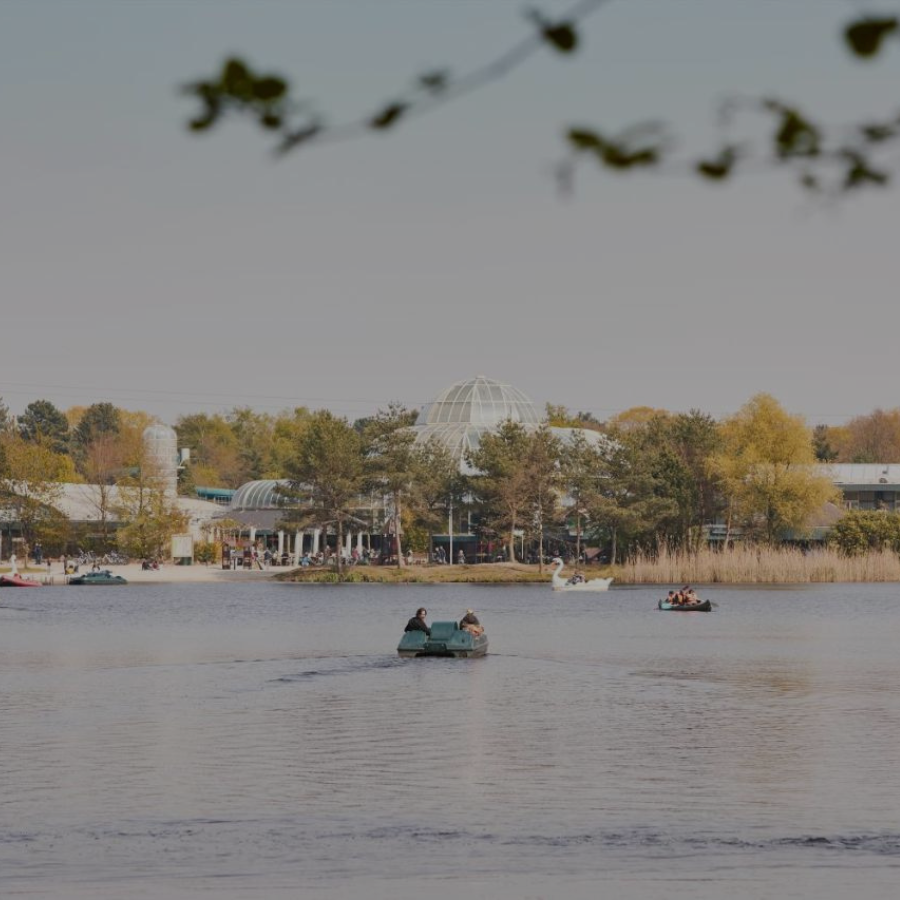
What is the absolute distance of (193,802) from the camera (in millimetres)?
26891

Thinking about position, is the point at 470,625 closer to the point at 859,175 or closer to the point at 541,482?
the point at 859,175

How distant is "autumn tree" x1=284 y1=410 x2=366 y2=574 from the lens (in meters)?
124

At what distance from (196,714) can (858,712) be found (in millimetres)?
16833

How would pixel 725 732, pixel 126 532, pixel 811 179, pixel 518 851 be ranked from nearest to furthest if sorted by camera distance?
pixel 811 179, pixel 518 851, pixel 725 732, pixel 126 532

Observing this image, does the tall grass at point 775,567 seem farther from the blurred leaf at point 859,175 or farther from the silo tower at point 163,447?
the blurred leaf at point 859,175

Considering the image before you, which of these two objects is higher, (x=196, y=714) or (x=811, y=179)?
(x=811, y=179)

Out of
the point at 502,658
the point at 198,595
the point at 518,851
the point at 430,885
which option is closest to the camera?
the point at 430,885

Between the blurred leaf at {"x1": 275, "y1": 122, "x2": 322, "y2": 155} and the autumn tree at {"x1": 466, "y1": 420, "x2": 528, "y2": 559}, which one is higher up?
the autumn tree at {"x1": 466, "y1": 420, "x2": 528, "y2": 559}

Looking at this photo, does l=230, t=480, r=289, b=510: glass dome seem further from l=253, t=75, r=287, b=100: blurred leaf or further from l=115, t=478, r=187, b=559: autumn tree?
l=253, t=75, r=287, b=100: blurred leaf

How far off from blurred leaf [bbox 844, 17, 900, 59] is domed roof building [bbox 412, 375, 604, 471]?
155375mm

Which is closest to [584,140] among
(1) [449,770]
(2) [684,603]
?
(1) [449,770]

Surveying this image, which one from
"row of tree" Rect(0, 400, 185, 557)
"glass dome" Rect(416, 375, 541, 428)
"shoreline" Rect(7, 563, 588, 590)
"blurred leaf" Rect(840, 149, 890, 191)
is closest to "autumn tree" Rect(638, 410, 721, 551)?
"shoreline" Rect(7, 563, 588, 590)

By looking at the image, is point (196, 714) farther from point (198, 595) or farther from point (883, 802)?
point (198, 595)

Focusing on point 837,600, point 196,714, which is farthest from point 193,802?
point 837,600
